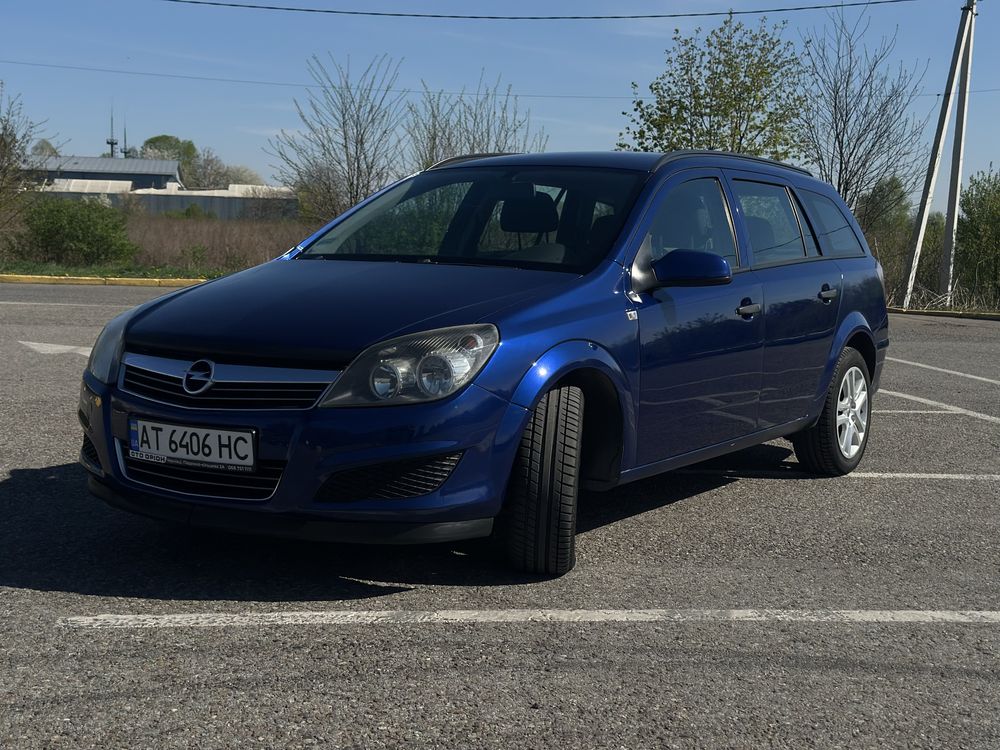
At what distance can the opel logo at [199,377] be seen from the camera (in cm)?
395

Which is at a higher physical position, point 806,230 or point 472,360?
point 806,230

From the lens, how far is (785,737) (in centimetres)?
300

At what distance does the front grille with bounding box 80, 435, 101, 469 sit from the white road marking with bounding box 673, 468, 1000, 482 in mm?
3287

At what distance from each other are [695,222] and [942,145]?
69.5 ft

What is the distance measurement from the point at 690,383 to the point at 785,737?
2173mm

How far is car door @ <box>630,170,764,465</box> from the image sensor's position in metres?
4.77

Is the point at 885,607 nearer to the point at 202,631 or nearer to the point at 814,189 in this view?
the point at 202,631

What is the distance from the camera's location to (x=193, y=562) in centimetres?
436

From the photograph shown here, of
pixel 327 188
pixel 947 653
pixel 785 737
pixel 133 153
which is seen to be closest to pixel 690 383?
pixel 947 653

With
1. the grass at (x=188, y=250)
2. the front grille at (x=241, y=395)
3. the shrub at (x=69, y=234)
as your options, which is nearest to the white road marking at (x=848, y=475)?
the front grille at (x=241, y=395)

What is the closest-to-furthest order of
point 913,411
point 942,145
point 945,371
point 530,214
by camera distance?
point 530,214, point 913,411, point 945,371, point 942,145

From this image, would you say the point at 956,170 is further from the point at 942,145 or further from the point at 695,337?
the point at 695,337

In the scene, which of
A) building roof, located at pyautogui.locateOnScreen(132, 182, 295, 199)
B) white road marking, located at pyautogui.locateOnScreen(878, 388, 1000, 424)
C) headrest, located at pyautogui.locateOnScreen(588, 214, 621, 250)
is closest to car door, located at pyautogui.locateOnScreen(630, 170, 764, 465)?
headrest, located at pyautogui.locateOnScreen(588, 214, 621, 250)

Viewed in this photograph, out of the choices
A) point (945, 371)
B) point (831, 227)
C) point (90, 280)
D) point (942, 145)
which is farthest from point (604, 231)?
point (942, 145)
